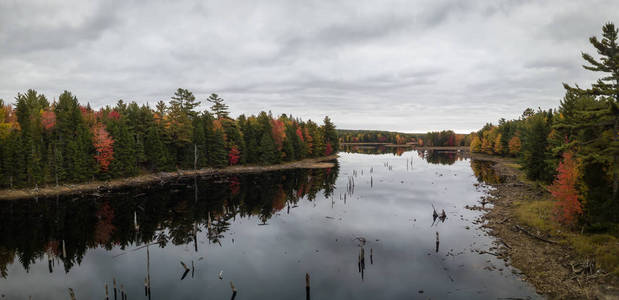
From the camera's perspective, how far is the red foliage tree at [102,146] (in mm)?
63759

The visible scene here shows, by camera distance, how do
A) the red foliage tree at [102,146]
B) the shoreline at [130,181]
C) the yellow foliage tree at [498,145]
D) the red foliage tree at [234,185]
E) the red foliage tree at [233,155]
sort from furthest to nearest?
the yellow foliage tree at [498,145], the red foliage tree at [233,155], the red foliage tree at [102,146], the red foliage tree at [234,185], the shoreline at [130,181]

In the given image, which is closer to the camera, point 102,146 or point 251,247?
point 251,247

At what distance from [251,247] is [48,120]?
5754 cm

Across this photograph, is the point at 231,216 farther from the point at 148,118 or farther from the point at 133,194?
the point at 148,118

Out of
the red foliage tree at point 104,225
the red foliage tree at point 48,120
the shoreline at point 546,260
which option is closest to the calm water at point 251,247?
the red foliage tree at point 104,225

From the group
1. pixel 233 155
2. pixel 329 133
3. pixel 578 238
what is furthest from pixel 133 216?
pixel 329 133

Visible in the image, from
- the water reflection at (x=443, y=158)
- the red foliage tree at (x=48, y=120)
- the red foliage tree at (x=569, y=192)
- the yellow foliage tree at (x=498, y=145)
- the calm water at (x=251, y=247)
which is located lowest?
the calm water at (x=251, y=247)

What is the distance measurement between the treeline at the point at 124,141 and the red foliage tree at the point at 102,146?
0.58 ft

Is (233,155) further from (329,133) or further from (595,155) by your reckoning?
(595,155)

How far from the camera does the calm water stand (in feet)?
75.6

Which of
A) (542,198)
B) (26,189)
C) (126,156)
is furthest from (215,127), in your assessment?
(542,198)

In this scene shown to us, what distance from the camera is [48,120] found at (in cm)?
6003

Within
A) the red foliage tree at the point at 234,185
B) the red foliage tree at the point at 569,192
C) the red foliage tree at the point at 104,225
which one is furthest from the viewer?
the red foliage tree at the point at 234,185

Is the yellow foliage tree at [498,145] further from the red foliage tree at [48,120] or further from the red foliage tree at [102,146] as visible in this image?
the red foliage tree at [48,120]
